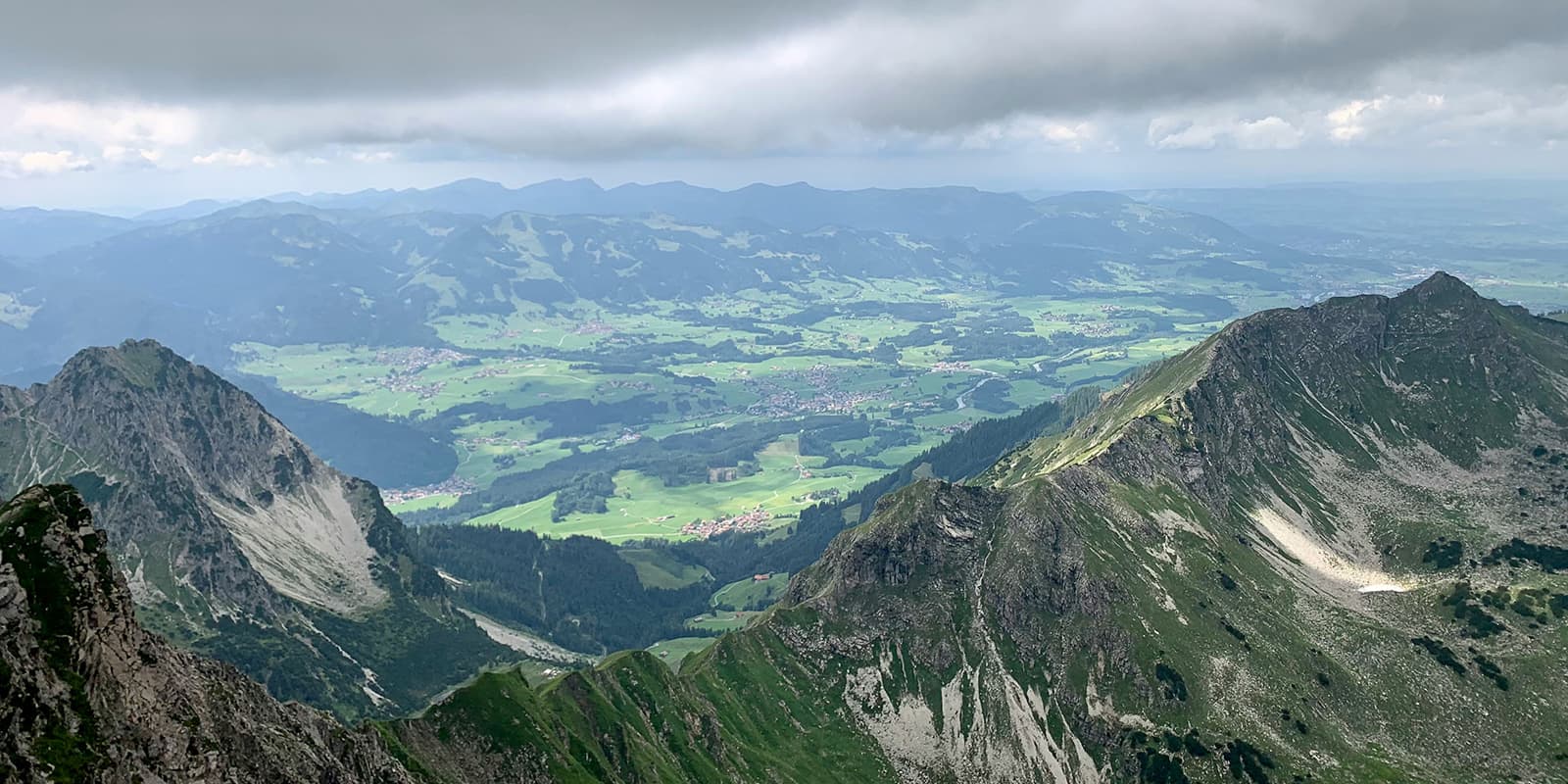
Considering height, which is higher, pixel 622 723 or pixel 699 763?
pixel 622 723

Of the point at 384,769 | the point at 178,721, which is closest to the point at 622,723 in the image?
the point at 384,769

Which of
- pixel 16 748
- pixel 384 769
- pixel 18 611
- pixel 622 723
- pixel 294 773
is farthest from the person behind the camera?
pixel 622 723

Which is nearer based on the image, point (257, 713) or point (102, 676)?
point (102, 676)

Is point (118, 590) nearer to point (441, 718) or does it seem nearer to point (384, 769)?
point (384, 769)

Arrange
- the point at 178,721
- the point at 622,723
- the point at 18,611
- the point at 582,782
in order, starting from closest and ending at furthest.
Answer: the point at 18,611 → the point at 178,721 → the point at 582,782 → the point at 622,723

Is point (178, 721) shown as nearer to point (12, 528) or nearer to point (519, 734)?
point (12, 528)

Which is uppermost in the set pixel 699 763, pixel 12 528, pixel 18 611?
pixel 12 528
